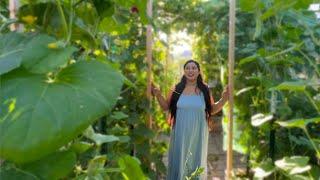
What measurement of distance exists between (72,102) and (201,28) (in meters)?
3.58

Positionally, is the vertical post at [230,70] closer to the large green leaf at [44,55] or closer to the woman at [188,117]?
the woman at [188,117]

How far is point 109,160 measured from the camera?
2420 mm

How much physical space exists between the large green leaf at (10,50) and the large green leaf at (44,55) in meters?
0.02

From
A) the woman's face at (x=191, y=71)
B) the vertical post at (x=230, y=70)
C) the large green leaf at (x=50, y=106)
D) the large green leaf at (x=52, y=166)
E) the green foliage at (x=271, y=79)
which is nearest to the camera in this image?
the large green leaf at (x=50, y=106)

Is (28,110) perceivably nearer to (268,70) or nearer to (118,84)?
(118,84)

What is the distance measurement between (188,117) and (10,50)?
6.97 feet

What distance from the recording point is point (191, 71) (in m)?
2.93

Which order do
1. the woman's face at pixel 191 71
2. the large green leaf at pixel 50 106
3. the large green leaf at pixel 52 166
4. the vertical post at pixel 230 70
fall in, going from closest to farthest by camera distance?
the large green leaf at pixel 50 106, the large green leaf at pixel 52 166, the vertical post at pixel 230 70, the woman's face at pixel 191 71

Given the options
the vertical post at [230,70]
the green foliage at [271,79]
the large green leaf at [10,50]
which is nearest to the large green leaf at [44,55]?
the large green leaf at [10,50]

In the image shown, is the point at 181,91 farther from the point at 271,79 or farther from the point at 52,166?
the point at 52,166

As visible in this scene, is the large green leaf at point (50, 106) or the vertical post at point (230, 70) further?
the vertical post at point (230, 70)

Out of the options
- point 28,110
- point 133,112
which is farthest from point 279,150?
point 28,110

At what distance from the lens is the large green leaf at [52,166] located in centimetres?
92

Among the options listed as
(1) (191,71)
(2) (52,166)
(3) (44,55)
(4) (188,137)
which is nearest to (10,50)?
(3) (44,55)
